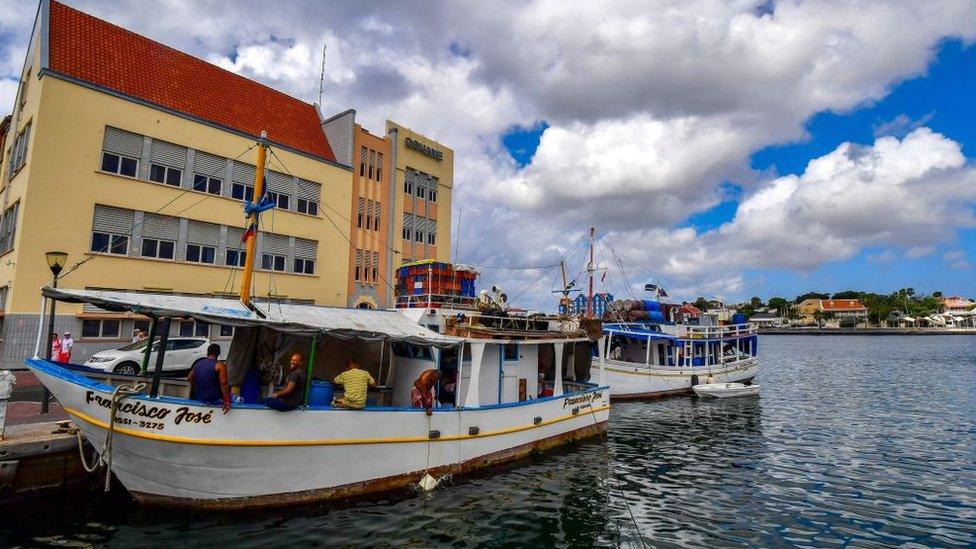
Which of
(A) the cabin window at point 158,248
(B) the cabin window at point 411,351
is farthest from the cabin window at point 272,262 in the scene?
(B) the cabin window at point 411,351

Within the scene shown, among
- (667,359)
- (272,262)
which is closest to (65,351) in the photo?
(272,262)

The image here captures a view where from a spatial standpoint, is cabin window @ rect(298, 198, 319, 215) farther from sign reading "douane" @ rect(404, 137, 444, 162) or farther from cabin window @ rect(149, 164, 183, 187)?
sign reading "douane" @ rect(404, 137, 444, 162)

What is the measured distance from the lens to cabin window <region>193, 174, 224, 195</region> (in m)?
27.6

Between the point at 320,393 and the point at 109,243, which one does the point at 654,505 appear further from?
the point at 109,243

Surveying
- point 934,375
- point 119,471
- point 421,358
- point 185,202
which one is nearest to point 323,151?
point 185,202

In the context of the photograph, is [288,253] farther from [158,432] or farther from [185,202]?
[158,432]

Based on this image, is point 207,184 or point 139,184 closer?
point 139,184

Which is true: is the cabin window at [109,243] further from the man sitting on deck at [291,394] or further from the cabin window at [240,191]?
the man sitting on deck at [291,394]

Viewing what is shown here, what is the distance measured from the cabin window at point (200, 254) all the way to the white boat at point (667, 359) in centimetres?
2315

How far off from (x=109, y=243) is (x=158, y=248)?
7.35 ft

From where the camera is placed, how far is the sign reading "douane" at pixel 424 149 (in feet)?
134

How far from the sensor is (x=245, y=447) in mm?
9195

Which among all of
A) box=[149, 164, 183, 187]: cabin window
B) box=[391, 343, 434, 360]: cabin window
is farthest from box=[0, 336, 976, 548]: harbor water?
→ box=[149, 164, 183, 187]: cabin window

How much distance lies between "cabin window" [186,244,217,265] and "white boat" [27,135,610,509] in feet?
57.4
